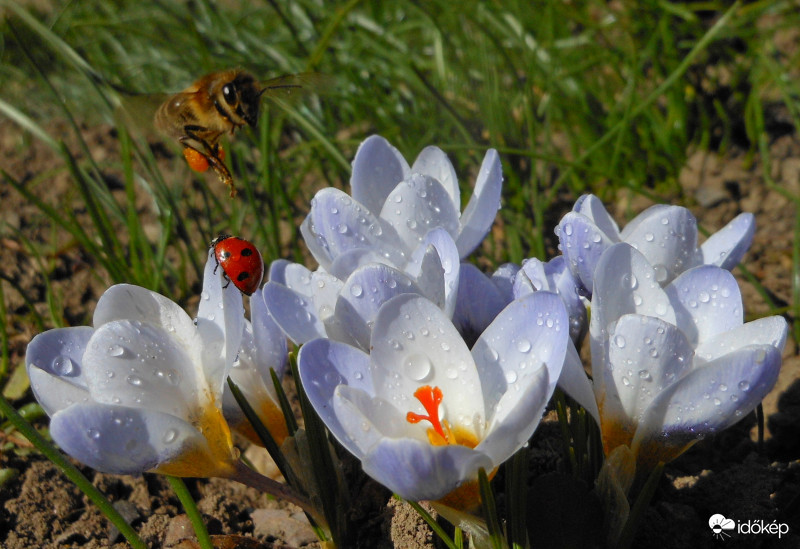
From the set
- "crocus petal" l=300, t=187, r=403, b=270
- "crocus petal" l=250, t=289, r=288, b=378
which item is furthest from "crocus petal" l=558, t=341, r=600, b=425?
"crocus petal" l=250, t=289, r=288, b=378

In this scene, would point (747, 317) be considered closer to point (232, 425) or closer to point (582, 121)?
point (582, 121)

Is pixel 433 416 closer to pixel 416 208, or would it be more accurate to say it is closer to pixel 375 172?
pixel 416 208

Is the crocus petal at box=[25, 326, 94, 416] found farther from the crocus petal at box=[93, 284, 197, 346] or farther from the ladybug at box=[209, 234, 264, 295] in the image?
the ladybug at box=[209, 234, 264, 295]

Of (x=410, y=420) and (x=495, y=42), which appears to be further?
(x=495, y=42)

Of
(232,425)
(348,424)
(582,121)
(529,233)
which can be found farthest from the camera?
(582,121)

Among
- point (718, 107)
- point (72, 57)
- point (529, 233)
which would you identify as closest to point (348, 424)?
point (72, 57)

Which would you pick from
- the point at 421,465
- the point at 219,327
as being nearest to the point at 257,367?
the point at 219,327
